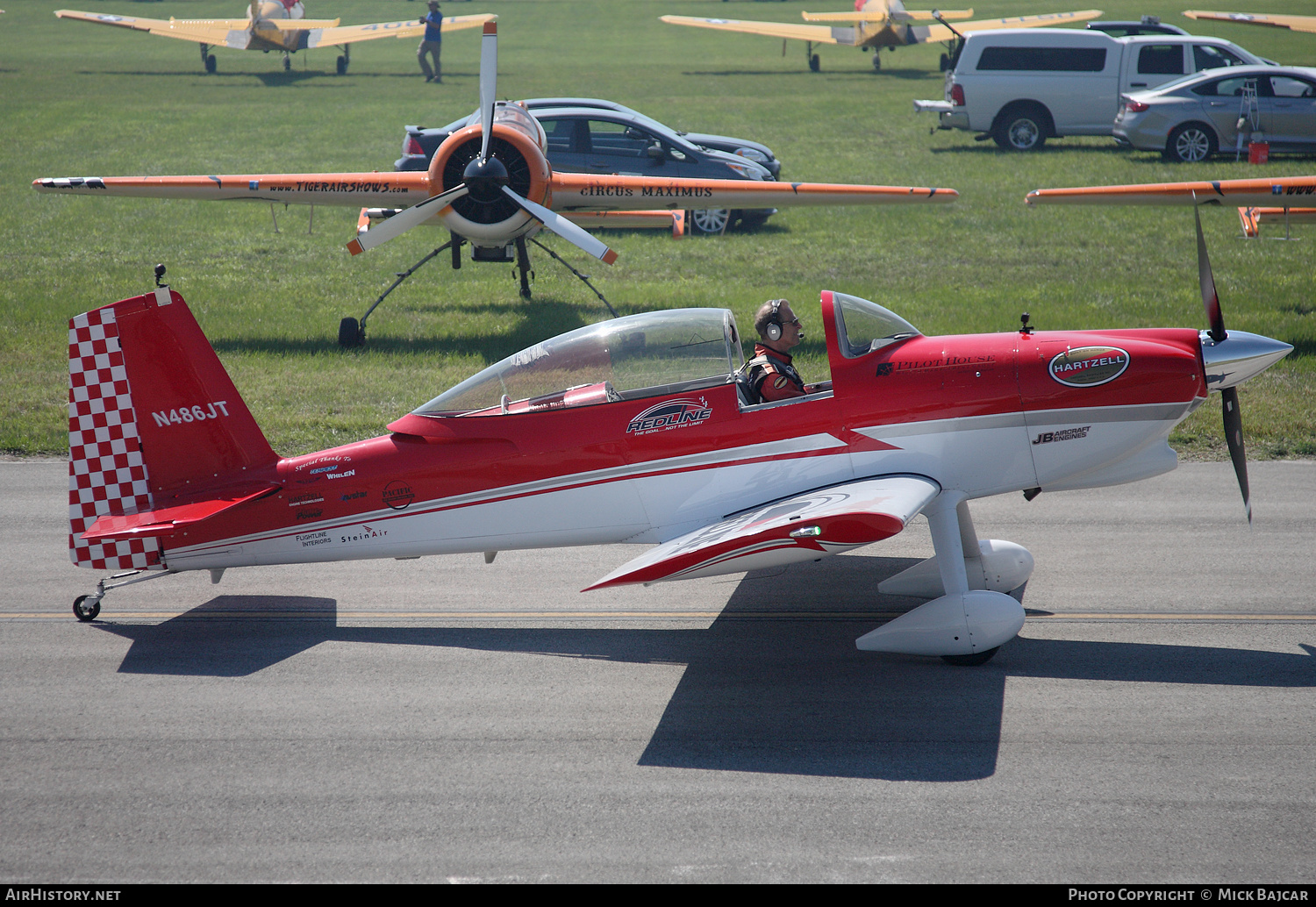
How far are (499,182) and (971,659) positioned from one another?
9.19m

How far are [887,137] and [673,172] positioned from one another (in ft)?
38.7

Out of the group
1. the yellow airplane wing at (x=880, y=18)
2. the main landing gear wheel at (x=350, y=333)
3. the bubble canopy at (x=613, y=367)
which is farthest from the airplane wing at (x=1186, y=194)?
the yellow airplane wing at (x=880, y=18)

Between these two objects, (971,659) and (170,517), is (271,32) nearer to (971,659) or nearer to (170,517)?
(170,517)

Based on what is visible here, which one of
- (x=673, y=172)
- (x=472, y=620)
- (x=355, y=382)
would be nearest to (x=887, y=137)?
(x=673, y=172)

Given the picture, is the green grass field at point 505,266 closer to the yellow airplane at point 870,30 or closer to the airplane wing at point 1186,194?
the airplane wing at point 1186,194

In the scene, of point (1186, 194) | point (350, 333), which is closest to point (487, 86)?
point (350, 333)

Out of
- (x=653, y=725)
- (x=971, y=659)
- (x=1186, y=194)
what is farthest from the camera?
(x=1186, y=194)

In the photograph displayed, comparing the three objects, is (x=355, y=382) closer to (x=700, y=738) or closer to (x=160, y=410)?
(x=160, y=410)

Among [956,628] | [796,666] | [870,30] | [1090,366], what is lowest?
[796,666]

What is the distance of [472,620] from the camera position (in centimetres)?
735

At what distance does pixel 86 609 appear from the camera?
7266mm

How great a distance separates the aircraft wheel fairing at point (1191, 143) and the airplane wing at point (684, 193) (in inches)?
515
